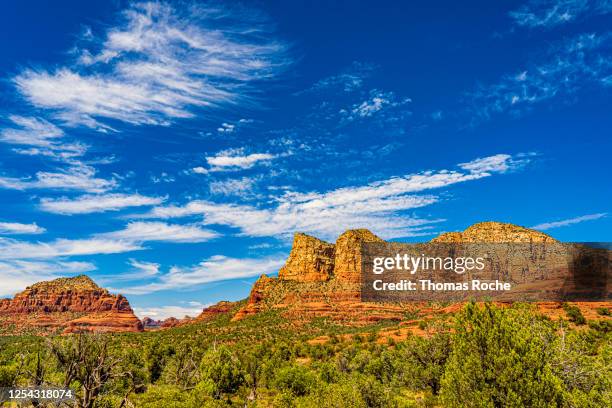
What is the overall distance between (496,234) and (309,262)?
82052 millimetres

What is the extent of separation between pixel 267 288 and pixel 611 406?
15408 cm

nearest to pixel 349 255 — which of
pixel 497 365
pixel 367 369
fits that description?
pixel 367 369

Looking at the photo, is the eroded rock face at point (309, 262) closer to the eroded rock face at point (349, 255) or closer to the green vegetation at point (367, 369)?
the eroded rock face at point (349, 255)

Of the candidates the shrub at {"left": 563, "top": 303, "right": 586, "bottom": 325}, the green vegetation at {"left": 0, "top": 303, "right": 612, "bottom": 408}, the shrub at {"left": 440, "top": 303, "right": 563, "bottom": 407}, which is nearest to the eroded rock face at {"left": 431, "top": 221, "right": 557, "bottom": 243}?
the shrub at {"left": 563, "top": 303, "right": 586, "bottom": 325}

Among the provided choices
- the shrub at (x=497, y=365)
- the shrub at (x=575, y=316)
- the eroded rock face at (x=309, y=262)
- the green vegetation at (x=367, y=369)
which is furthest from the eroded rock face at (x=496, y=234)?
the shrub at (x=497, y=365)

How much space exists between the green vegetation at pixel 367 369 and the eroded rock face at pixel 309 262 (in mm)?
69193

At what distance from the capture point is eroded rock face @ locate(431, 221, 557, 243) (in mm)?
145125

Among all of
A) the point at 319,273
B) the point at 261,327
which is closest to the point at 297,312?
the point at 261,327

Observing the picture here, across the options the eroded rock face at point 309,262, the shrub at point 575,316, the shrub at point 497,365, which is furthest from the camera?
the eroded rock face at point 309,262

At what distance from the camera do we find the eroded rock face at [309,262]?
179 m

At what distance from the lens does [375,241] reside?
627ft

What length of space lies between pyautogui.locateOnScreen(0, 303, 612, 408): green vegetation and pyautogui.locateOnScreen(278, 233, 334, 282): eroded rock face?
69.2 m

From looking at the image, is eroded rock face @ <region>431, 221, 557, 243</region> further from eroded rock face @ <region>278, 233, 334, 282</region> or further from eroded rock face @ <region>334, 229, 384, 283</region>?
eroded rock face @ <region>278, 233, 334, 282</region>

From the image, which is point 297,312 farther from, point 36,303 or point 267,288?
point 36,303
